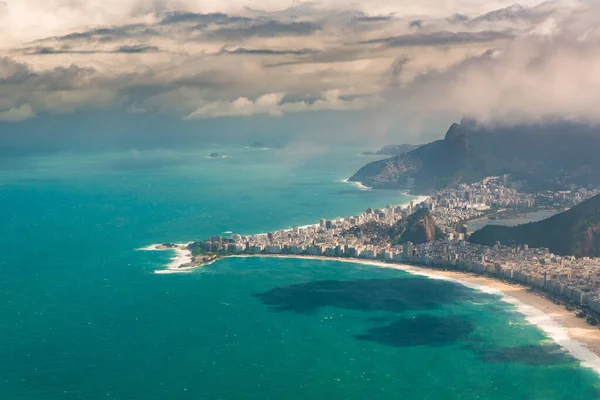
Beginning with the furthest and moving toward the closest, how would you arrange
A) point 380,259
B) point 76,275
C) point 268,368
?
point 380,259, point 76,275, point 268,368

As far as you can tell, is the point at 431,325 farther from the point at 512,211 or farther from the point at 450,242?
the point at 512,211

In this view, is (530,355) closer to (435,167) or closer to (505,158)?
(435,167)

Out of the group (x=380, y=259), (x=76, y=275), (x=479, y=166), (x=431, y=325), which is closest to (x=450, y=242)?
(x=380, y=259)

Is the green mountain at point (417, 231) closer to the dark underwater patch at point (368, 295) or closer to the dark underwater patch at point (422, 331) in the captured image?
the dark underwater patch at point (368, 295)

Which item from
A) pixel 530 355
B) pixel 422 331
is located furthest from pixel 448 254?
pixel 530 355

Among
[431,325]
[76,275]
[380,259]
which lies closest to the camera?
[431,325]

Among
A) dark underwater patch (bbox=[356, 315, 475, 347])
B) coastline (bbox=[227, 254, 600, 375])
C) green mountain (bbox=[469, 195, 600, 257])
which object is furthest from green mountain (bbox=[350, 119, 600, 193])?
dark underwater patch (bbox=[356, 315, 475, 347])
